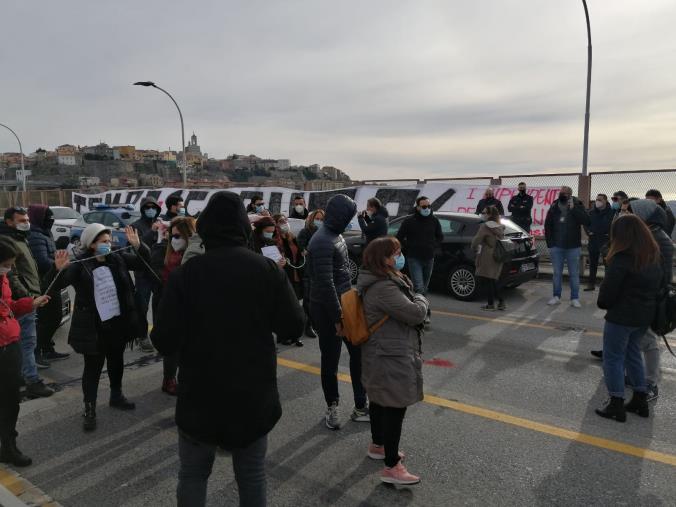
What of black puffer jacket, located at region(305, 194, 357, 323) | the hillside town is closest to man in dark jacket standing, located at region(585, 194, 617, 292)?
black puffer jacket, located at region(305, 194, 357, 323)

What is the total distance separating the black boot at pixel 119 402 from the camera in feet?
14.5

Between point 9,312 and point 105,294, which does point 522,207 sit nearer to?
point 105,294

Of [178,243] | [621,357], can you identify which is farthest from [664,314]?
[178,243]

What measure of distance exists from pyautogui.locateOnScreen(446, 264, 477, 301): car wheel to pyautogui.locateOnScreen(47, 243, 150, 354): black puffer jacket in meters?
5.97

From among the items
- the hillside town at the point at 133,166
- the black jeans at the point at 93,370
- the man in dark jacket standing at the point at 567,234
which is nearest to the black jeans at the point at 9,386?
the black jeans at the point at 93,370

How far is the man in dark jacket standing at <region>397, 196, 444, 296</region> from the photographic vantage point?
723 centimetres

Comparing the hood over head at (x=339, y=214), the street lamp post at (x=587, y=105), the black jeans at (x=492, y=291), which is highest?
the street lamp post at (x=587, y=105)

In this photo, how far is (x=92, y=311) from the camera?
13.3 feet

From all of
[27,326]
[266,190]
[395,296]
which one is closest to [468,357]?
[395,296]

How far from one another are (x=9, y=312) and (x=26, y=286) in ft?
5.22

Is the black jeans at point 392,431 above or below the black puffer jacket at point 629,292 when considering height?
below

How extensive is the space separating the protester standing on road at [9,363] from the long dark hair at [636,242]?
4328 mm

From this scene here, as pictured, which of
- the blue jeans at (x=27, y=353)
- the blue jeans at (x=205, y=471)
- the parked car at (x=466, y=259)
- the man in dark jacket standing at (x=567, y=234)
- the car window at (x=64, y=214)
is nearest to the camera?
the blue jeans at (x=205, y=471)

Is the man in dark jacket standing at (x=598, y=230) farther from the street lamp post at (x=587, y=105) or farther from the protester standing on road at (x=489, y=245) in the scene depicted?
the street lamp post at (x=587, y=105)
